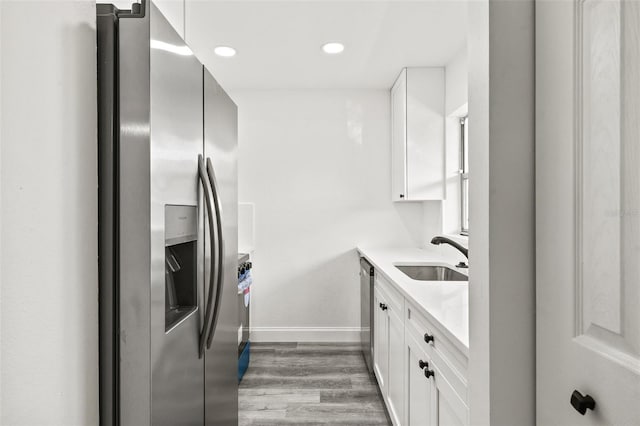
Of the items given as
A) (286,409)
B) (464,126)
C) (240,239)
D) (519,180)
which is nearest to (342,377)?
(286,409)

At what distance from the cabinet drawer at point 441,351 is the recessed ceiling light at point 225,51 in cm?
226

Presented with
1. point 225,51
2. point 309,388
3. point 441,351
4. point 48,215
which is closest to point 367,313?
point 309,388

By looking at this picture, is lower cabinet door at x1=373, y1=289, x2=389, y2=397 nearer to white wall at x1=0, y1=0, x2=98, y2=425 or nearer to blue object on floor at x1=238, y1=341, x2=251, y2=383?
blue object on floor at x1=238, y1=341, x2=251, y2=383

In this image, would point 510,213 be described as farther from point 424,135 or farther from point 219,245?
point 424,135

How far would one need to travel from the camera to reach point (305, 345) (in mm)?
3617

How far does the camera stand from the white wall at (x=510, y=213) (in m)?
0.81

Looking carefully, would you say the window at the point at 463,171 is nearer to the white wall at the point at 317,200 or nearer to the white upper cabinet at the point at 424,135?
the white upper cabinet at the point at 424,135

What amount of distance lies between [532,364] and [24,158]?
1098 millimetres

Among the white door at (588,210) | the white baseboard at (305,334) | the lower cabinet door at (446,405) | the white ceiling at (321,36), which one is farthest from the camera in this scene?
the white baseboard at (305,334)

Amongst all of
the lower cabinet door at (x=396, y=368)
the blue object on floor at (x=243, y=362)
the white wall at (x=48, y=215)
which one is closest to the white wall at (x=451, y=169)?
the lower cabinet door at (x=396, y=368)

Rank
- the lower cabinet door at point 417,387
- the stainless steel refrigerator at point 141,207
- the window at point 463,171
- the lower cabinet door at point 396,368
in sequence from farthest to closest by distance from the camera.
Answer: the window at point 463,171 → the lower cabinet door at point 396,368 → the lower cabinet door at point 417,387 → the stainless steel refrigerator at point 141,207

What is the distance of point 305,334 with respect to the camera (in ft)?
12.2

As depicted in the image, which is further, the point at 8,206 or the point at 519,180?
the point at 519,180

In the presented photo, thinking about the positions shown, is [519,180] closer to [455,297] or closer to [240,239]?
[455,297]
